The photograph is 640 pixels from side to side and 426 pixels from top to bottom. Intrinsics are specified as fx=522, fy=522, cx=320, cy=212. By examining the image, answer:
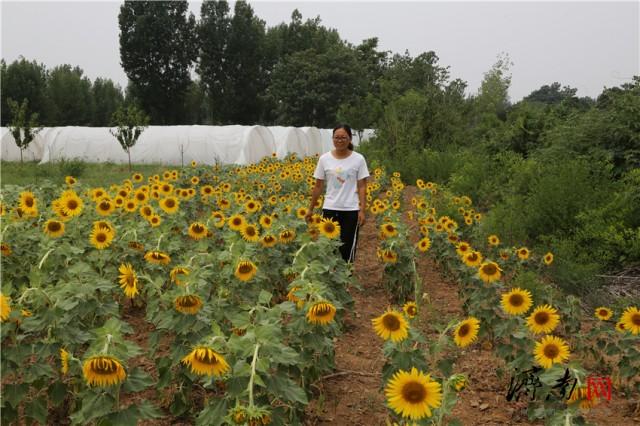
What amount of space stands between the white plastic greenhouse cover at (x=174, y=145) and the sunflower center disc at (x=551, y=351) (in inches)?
657

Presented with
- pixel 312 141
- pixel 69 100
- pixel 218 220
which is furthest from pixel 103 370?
pixel 69 100

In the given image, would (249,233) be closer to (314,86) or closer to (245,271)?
(245,271)

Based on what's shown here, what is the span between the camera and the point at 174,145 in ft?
65.3

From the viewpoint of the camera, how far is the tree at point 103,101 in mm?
46312

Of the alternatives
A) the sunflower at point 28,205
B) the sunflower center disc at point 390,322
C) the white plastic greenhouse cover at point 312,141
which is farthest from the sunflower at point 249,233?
the white plastic greenhouse cover at point 312,141

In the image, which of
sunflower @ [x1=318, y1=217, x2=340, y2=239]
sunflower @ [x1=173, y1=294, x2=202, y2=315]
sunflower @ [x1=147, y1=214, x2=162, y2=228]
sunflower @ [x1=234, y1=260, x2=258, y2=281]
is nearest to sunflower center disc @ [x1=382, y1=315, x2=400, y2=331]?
sunflower @ [x1=173, y1=294, x2=202, y2=315]

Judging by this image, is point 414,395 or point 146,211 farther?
point 146,211

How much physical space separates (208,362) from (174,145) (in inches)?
749

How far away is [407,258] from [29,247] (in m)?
2.98

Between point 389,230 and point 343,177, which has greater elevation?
point 343,177

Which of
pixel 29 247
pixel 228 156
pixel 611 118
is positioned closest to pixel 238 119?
pixel 228 156

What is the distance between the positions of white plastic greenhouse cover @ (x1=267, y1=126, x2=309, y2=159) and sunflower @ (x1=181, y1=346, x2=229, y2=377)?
18401mm

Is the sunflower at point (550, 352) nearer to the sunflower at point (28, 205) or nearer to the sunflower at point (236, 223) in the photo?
the sunflower at point (236, 223)

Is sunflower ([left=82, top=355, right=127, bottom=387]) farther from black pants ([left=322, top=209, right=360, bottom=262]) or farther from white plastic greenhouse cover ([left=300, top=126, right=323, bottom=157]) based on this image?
white plastic greenhouse cover ([left=300, top=126, right=323, bottom=157])
